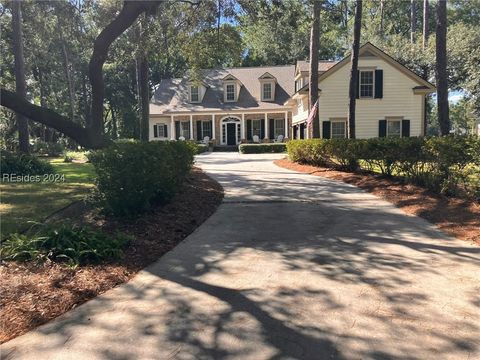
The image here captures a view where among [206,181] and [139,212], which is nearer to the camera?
[139,212]

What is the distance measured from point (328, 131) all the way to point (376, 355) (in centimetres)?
2500

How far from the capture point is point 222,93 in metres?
38.7

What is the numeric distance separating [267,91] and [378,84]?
39.2ft

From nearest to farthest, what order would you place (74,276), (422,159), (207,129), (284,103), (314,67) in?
1. (74,276)
2. (422,159)
3. (314,67)
4. (284,103)
5. (207,129)

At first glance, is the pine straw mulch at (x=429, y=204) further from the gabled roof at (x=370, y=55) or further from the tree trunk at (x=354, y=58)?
the gabled roof at (x=370, y=55)

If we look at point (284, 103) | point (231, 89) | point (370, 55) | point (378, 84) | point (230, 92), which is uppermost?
point (370, 55)

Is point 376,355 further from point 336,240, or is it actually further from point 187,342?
point 336,240

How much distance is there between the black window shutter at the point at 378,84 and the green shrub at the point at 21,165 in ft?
66.4

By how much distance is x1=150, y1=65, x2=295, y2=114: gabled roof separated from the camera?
3700cm

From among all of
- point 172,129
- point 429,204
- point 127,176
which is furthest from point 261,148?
point 127,176

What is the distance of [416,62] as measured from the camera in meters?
31.9

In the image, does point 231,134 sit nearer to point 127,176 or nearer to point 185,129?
point 185,129

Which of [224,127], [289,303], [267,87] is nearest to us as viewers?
[289,303]

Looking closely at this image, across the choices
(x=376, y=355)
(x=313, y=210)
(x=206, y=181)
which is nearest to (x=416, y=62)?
(x=206, y=181)
